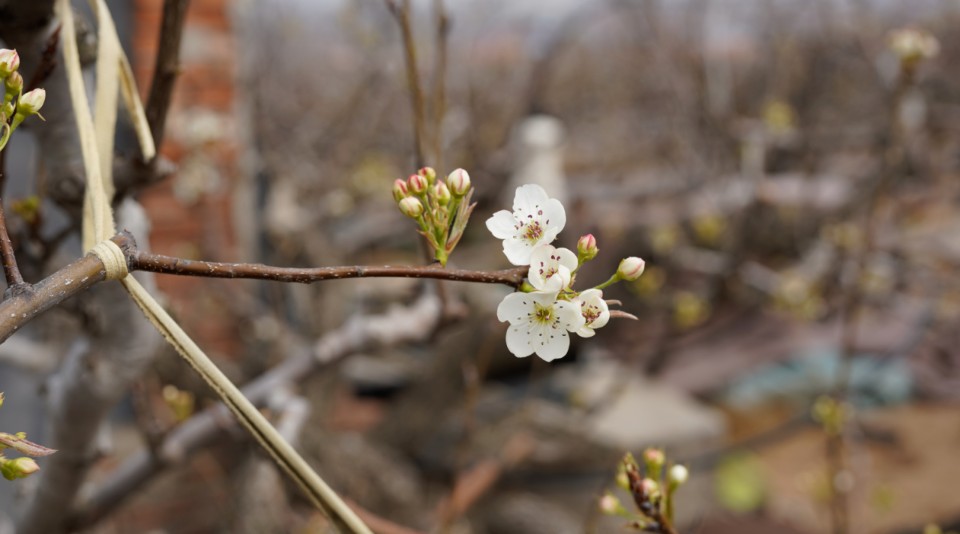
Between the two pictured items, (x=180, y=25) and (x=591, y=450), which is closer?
(x=180, y=25)

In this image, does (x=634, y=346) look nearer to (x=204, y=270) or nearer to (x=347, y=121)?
(x=347, y=121)

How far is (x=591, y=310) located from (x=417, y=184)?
141mm

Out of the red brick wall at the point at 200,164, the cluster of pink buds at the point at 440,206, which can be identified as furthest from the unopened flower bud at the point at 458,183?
the red brick wall at the point at 200,164

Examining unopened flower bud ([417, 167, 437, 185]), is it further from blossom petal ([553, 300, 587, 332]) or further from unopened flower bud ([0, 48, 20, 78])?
unopened flower bud ([0, 48, 20, 78])

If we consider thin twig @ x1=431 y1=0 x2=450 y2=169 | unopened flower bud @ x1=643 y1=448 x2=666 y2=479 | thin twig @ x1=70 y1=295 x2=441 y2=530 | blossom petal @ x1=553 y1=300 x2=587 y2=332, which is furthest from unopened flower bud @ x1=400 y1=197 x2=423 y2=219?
thin twig @ x1=70 y1=295 x2=441 y2=530

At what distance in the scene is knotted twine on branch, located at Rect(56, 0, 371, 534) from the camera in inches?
17.8

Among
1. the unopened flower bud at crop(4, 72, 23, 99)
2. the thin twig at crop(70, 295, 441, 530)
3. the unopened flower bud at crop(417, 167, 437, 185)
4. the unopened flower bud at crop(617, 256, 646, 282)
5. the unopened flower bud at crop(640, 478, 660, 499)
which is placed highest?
the thin twig at crop(70, 295, 441, 530)

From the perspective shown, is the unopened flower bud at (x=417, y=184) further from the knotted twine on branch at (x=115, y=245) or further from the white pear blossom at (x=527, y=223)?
the knotted twine on branch at (x=115, y=245)

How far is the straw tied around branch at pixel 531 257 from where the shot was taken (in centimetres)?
46

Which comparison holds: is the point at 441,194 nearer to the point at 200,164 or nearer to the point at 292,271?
the point at 292,271

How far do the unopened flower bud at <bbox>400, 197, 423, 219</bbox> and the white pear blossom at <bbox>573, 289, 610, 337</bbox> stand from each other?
120 mm

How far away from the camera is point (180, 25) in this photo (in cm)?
69

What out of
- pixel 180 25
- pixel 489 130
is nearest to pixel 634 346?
pixel 489 130

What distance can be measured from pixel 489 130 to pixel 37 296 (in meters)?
5.93
